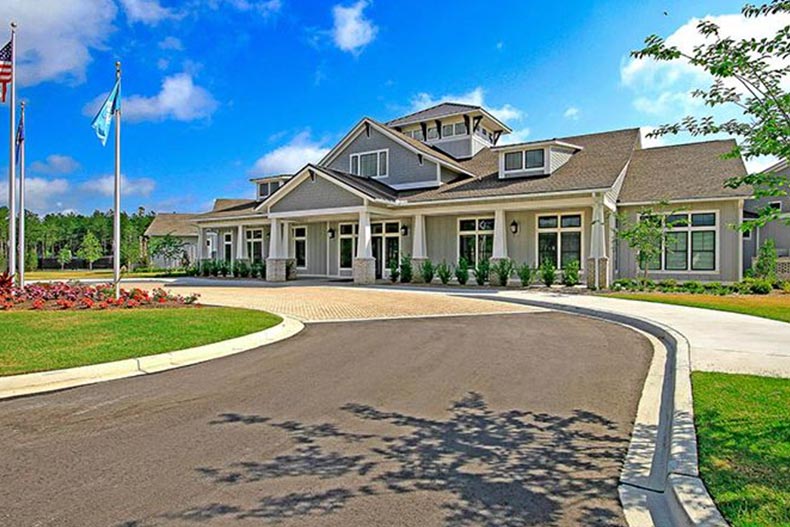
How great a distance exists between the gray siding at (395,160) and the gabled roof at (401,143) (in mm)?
271

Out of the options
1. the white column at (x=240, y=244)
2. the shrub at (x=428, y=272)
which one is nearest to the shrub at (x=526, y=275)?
the shrub at (x=428, y=272)

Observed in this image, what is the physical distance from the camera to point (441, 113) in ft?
97.2

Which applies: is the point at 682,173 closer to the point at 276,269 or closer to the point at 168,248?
the point at 276,269

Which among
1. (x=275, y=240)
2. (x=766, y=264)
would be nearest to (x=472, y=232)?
(x=275, y=240)

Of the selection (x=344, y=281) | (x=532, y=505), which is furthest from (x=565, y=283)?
(x=532, y=505)

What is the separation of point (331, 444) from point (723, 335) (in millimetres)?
8476

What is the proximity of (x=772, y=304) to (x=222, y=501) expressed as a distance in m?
16.4

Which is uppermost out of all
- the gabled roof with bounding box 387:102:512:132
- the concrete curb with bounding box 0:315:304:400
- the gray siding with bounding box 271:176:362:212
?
the gabled roof with bounding box 387:102:512:132

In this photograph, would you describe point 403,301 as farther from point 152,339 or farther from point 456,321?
point 152,339

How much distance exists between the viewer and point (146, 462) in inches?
166

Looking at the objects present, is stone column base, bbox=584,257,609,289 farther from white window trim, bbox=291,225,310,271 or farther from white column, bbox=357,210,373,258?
white window trim, bbox=291,225,310,271

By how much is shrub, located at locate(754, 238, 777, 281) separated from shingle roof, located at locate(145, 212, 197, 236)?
170 ft

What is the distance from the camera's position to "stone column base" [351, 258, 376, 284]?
2330 cm

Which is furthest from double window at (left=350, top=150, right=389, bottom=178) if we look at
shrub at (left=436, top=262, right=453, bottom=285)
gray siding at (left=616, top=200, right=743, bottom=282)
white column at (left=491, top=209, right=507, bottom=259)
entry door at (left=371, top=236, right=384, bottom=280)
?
gray siding at (left=616, top=200, right=743, bottom=282)
